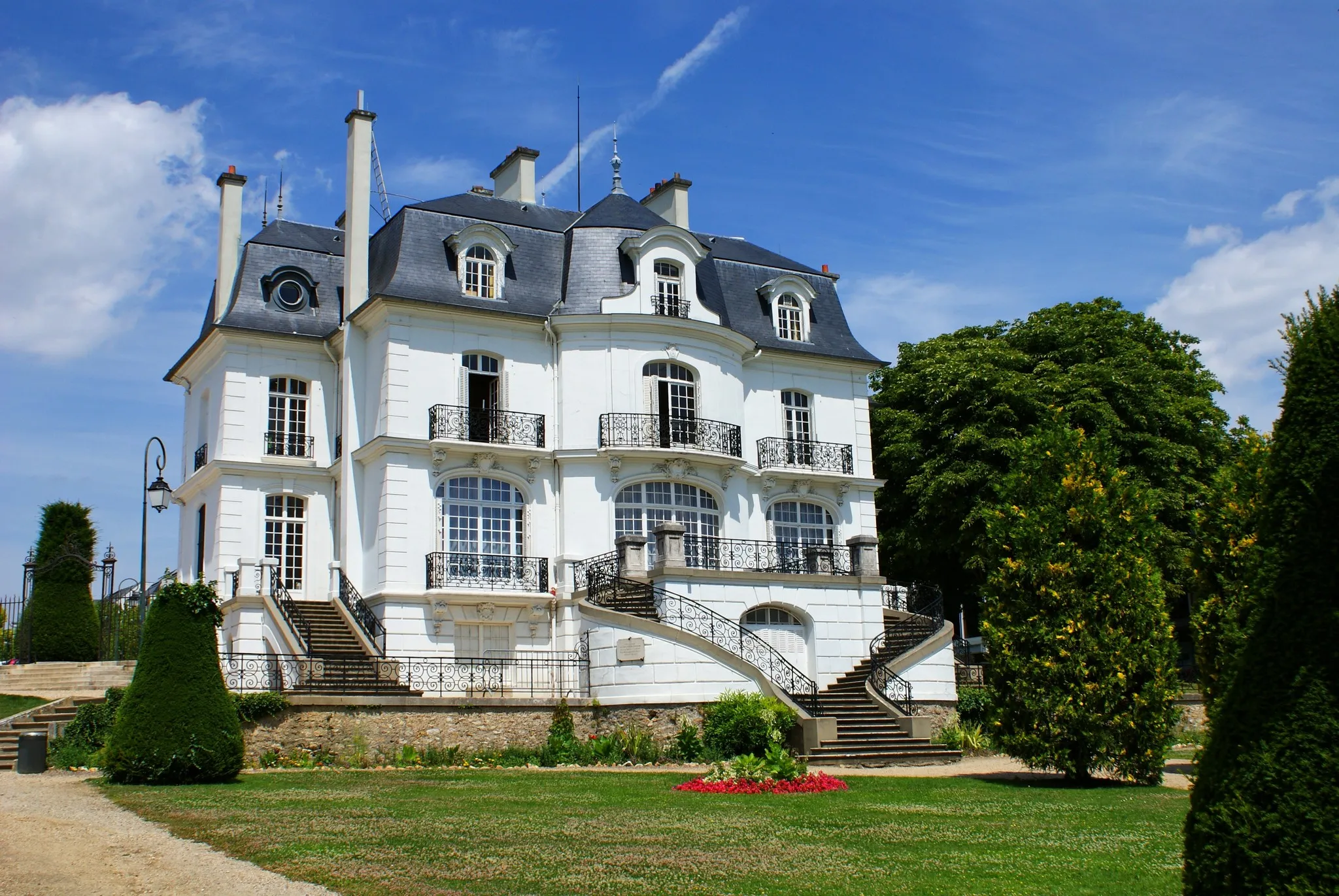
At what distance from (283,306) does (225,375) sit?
2.24 metres

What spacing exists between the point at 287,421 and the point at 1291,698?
25544mm

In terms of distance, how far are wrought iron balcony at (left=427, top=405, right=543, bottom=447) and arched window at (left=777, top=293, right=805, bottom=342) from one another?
7.58 m

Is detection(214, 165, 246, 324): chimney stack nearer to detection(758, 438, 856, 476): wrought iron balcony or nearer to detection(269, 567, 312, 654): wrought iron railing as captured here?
detection(269, 567, 312, 654): wrought iron railing

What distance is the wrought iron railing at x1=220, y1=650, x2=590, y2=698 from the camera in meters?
22.0

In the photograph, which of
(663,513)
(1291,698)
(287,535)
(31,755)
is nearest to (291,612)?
(287,535)

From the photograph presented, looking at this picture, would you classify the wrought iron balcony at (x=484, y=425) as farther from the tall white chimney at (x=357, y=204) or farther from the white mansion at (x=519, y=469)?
the tall white chimney at (x=357, y=204)

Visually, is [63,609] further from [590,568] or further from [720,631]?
[720,631]

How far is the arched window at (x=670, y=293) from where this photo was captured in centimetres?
2867

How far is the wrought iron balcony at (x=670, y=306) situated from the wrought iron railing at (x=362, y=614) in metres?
9.16

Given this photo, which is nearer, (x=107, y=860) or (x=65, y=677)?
(x=107, y=860)

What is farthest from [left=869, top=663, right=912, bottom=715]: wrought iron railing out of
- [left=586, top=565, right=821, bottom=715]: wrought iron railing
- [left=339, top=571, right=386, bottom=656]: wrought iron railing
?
[left=339, top=571, right=386, bottom=656]: wrought iron railing

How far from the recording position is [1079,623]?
17.2 m

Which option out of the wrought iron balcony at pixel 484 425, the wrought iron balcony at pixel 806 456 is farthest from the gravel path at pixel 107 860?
the wrought iron balcony at pixel 806 456

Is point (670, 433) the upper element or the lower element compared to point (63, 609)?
upper
